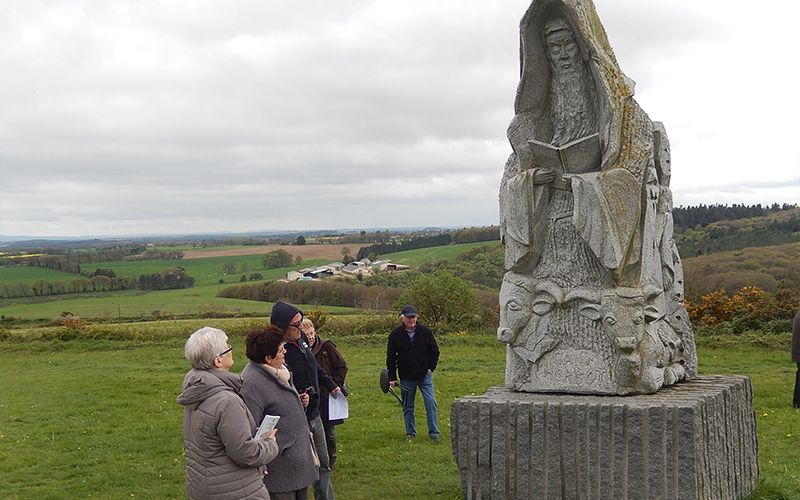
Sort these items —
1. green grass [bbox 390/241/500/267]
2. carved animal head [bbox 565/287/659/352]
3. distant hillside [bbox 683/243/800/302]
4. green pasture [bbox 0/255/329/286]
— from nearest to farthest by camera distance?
carved animal head [bbox 565/287/659/352] → distant hillside [bbox 683/243/800/302] → green grass [bbox 390/241/500/267] → green pasture [bbox 0/255/329/286]

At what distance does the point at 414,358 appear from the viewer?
9.22m

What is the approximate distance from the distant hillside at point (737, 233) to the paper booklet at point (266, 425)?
29.7m

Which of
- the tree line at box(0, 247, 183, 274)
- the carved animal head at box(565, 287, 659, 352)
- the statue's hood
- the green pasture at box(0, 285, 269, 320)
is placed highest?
the statue's hood

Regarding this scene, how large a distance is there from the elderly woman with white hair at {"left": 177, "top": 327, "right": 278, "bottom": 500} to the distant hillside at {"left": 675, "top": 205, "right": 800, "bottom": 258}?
30.0 m

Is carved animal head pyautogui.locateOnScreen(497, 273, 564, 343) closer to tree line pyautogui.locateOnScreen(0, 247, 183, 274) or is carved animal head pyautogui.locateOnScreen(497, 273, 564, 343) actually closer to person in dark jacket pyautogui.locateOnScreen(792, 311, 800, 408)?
person in dark jacket pyautogui.locateOnScreen(792, 311, 800, 408)

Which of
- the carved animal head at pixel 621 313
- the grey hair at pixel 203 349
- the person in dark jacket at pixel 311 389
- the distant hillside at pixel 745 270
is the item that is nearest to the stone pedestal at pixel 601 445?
the carved animal head at pixel 621 313

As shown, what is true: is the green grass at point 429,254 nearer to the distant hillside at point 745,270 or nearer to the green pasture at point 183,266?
the green pasture at point 183,266

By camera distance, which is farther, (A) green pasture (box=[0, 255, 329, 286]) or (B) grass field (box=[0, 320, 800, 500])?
(A) green pasture (box=[0, 255, 329, 286])

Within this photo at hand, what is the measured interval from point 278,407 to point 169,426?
657 cm

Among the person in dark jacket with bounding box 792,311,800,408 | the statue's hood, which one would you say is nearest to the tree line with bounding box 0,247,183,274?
the person in dark jacket with bounding box 792,311,800,408

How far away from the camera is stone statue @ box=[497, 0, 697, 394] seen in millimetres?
5969

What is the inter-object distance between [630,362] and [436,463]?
3.26 meters

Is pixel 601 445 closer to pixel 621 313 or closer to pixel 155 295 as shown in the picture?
pixel 621 313

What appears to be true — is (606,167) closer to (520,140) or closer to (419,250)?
(520,140)
